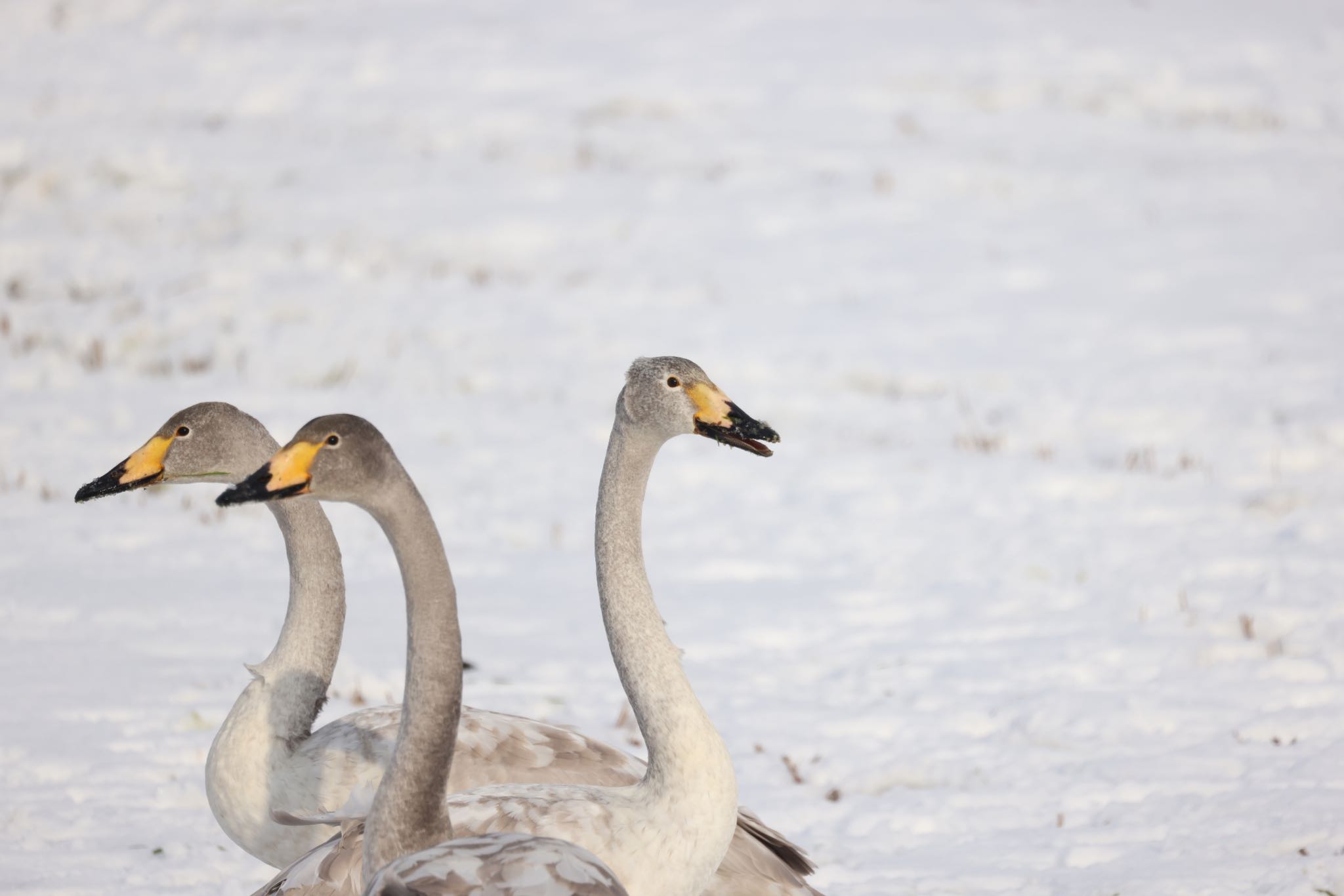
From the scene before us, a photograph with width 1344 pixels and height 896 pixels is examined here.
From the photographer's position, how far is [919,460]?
10.1 m

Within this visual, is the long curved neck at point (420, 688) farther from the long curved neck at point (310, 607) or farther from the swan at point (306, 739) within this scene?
the long curved neck at point (310, 607)

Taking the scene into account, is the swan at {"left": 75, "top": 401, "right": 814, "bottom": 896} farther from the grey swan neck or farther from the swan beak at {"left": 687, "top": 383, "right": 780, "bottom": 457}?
the swan beak at {"left": 687, "top": 383, "right": 780, "bottom": 457}

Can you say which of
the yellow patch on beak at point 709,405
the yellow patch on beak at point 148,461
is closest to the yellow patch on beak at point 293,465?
the yellow patch on beak at point 709,405

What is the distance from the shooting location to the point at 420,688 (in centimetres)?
345

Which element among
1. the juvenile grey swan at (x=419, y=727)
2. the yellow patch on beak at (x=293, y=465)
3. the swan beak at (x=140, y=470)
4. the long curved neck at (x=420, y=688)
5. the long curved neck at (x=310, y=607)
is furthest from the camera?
the long curved neck at (x=310, y=607)

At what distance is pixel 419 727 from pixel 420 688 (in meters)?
0.10

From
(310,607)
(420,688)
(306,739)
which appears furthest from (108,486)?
(420,688)

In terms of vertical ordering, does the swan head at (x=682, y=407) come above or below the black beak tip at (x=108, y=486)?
above

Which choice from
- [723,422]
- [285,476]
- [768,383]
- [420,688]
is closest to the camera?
[285,476]

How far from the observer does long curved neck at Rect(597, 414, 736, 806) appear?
383 centimetres

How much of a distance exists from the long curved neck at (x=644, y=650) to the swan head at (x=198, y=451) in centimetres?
125

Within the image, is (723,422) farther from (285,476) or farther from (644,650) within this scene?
(285,476)

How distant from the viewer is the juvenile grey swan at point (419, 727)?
3141 mm

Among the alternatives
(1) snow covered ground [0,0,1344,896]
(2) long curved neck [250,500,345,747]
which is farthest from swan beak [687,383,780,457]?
(1) snow covered ground [0,0,1344,896]
